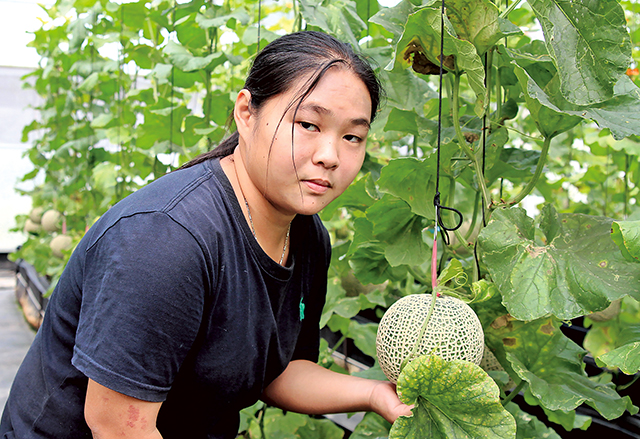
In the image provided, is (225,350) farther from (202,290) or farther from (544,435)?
(544,435)

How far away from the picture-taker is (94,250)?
823 mm

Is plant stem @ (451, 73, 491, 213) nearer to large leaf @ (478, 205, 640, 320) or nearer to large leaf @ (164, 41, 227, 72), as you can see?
large leaf @ (478, 205, 640, 320)

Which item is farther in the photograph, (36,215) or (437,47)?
(36,215)

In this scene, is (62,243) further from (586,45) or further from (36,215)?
(586,45)

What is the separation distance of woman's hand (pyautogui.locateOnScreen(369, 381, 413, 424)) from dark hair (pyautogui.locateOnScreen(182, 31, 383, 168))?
0.48m

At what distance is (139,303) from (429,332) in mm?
387

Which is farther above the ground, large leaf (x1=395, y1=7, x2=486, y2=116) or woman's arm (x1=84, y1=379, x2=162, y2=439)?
large leaf (x1=395, y1=7, x2=486, y2=116)

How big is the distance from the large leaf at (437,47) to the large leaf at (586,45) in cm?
10

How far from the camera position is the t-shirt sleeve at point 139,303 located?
0.75 meters

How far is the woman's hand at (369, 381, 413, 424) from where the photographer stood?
867mm

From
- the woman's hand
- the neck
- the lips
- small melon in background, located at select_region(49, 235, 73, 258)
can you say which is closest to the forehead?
the lips

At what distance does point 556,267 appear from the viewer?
0.87 meters

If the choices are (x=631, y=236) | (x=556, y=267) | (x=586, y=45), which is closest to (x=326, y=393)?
(x=556, y=267)

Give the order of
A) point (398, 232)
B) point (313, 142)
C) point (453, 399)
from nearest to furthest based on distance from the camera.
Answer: point (453, 399)
point (313, 142)
point (398, 232)
